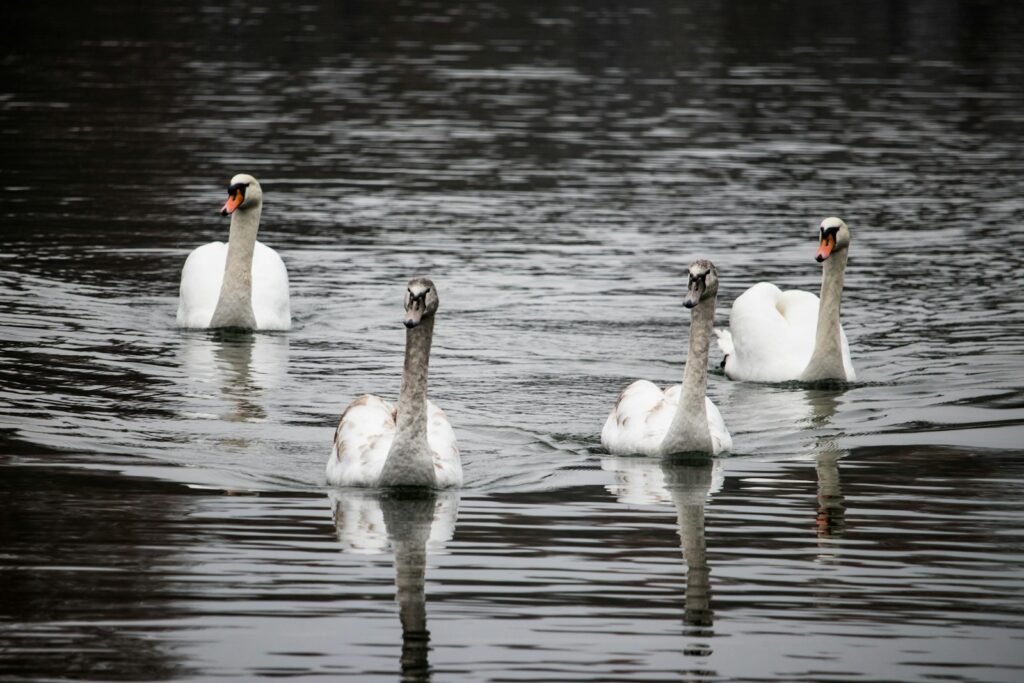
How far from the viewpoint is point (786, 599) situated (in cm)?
945

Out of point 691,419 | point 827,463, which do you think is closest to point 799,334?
point 827,463

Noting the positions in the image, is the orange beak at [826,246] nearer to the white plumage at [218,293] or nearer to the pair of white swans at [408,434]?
the pair of white swans at [408,434]

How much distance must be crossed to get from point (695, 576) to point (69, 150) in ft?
71.8

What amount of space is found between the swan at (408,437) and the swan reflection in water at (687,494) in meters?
1.07

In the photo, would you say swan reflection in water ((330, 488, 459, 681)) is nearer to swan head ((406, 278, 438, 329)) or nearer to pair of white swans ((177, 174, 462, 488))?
pair of white swans ((177, 174, 462, 488))

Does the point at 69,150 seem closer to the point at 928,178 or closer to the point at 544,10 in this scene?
the point at 928,178

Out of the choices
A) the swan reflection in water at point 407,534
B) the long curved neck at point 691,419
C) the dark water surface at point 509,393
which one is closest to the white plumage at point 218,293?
the dark water surface at point 509,393

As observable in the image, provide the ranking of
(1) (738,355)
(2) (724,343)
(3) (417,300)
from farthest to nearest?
1. (2) (724,343)
2. (1) (738,355)
3. (3) (417,300)

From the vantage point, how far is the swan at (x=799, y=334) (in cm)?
1591

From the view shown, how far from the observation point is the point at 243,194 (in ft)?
61.6

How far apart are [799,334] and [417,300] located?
223 inches

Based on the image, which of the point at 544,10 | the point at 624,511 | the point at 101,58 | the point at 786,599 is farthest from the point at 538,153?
the point at 544,10

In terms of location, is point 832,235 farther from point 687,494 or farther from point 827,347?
point 687,494

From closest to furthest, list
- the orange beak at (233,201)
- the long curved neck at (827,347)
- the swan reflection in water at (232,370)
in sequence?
the swan reflection in water at (232,370), the long curved neck at (827,347), the orange beak at (233,201)
